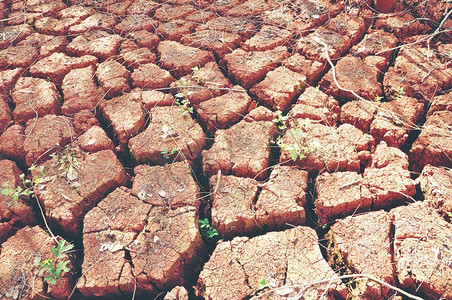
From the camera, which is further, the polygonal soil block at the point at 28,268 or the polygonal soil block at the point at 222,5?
the polygonal soil block at the point at 222,5

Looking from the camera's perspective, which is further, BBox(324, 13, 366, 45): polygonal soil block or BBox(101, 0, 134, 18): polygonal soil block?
BBox(101, 0, 134, 18): polygonal soil block

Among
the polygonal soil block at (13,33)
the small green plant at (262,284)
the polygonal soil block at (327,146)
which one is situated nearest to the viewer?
the small green plant at (262,284)

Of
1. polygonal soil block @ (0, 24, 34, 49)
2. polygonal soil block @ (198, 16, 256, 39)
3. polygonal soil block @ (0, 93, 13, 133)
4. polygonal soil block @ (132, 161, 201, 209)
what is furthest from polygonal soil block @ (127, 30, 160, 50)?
polygonal soil block @ (132, 161, 201, 209)

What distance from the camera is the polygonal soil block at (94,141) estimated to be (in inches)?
106

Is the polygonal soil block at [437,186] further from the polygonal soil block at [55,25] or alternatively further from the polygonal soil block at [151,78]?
the polygonal soil block at [55,25]

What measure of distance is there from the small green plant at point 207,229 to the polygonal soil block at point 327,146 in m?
0.70

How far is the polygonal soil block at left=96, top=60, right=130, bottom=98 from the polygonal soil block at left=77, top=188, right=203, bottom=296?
1.18 metres

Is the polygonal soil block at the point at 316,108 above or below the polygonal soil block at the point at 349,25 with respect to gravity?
below

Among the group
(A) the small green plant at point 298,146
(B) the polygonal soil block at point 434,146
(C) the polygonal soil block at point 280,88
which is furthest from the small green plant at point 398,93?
(A) the small green plant at point 298,146

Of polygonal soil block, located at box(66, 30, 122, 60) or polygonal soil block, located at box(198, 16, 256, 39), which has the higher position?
polygonal soil block, located at box(198, 16, 256, 39)

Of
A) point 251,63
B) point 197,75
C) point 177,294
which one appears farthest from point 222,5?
point 177,294

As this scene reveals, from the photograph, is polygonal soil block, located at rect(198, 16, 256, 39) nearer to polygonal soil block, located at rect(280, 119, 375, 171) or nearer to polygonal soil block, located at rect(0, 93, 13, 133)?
polygonal soil block, located at rect(280, 119, 375, 171)

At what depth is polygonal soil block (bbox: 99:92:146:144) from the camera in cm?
278

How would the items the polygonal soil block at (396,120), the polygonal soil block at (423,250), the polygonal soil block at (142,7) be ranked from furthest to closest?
the polygonal soil block at (142,7)
the polygonal soil block at (396,120)
the polygonal soil block at (423,250)
